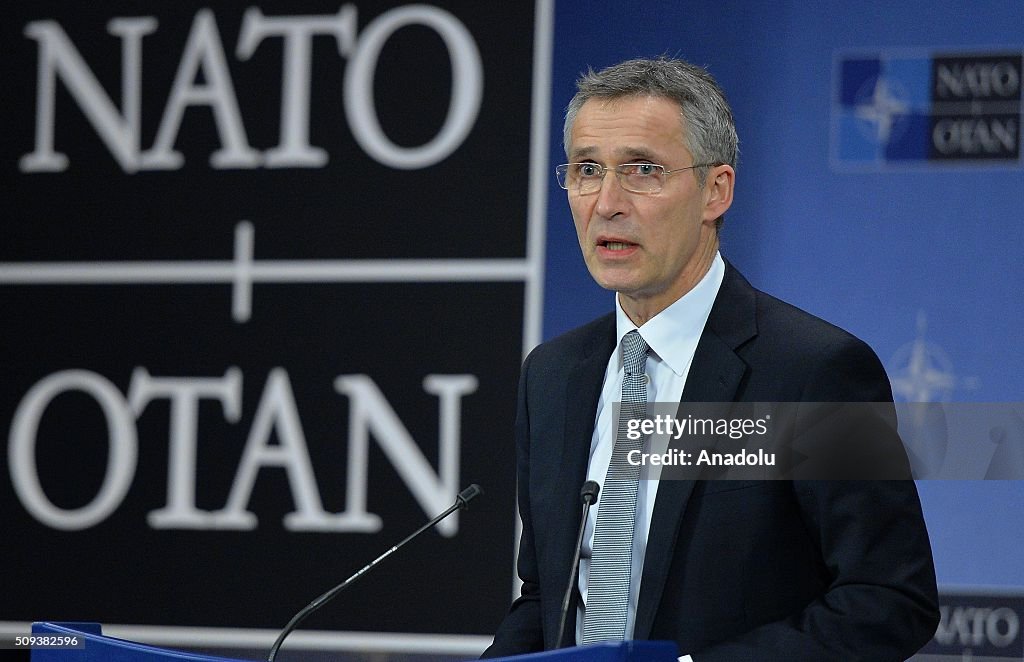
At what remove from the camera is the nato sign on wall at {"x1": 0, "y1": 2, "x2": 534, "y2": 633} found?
13.3 feet

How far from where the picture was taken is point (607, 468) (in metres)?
2.37

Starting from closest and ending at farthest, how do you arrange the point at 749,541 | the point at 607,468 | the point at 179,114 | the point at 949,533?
the point at 749,541 < the point at 607,468 < the point at 949,533 < the point at 179,114

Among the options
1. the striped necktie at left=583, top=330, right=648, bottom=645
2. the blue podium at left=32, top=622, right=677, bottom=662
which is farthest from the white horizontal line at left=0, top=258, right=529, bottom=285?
the blue podium at left=32, top=622, right=677, bottom=662

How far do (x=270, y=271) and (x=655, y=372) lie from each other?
2.06 meters

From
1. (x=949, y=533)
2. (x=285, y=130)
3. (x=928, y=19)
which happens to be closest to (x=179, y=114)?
(x=285, y=130)

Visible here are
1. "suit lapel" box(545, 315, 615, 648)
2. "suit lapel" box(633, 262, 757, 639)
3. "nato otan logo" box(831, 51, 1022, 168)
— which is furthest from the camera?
"nato otan logo" box(831, 51, 1022, 168)

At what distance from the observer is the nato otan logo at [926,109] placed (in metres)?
3.52

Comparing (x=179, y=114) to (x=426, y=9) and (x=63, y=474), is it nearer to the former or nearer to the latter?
(x=426, y=9)

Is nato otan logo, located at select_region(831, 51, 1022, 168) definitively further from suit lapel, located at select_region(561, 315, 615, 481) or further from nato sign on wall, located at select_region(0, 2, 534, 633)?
suit lapel, located at select_region(561, 315, 615, 481)

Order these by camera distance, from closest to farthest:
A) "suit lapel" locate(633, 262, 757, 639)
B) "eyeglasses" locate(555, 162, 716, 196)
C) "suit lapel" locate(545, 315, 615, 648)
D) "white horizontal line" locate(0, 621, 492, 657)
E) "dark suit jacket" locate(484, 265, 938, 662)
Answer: "dark suit jacket" locate(484, 265, 938, 662)
"suit lapel" locate(633, 262, 757, 639)
"suit lapel" locate(545, 315, 615, 648)
"eyeglasses" locate(555, 162, 716, 196)
"white horizontal line" locate(0, 621, 492, 657)

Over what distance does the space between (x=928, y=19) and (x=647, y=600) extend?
82.9 inches

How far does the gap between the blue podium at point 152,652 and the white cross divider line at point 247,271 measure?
85.2 inches

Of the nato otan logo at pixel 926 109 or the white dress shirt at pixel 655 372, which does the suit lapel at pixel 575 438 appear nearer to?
the white dress shirt at pixel 655 372

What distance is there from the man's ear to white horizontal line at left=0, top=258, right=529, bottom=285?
152 centimetres
